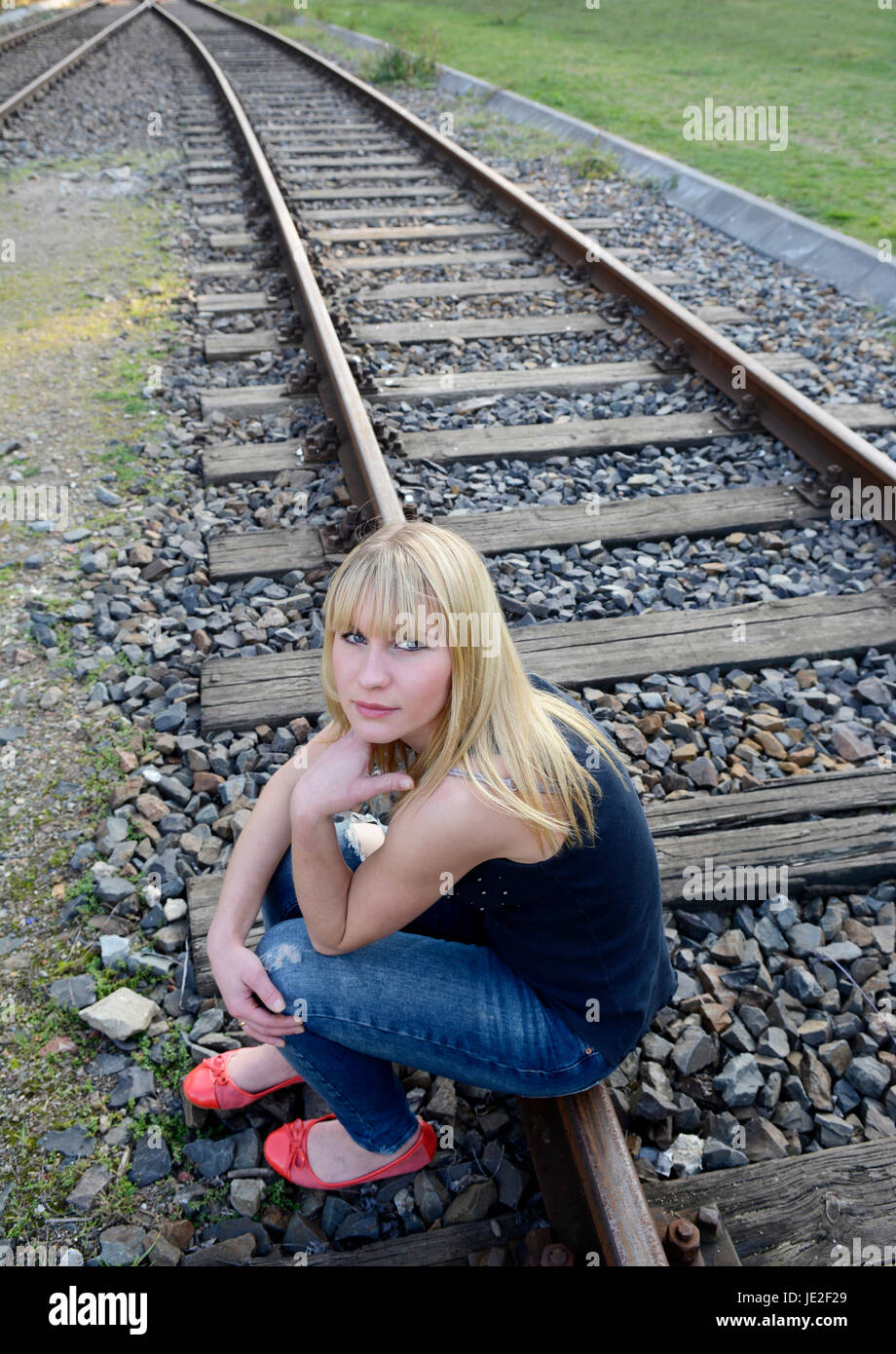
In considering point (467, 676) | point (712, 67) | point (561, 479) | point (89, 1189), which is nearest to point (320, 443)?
point (561, 479)

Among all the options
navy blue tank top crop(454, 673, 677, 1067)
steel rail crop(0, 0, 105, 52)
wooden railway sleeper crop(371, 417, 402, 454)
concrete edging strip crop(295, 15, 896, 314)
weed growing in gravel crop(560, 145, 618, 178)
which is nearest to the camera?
navy blue tank top crop(454, 673, 677, 1067)

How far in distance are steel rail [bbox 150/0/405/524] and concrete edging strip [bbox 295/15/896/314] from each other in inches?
133

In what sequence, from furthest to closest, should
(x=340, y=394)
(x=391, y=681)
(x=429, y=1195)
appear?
1. (x=340, y=394)
2. (x=429, y=1195)
3. (x=391, y=681)

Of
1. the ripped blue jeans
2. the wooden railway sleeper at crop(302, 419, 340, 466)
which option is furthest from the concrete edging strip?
the ripped blue jeans

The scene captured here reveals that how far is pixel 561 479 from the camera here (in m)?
4.23

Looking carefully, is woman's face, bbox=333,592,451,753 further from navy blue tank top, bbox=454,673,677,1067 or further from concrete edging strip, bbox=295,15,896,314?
concrete edging strip, bbox=295,15,896,314

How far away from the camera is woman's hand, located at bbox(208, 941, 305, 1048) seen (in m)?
1.88

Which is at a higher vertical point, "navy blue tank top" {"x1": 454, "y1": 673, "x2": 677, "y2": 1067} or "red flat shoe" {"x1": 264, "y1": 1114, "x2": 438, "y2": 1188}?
"navy blue tank top" {"x1": 454, "y1": 673, "x2": 677, "y2": 1067}


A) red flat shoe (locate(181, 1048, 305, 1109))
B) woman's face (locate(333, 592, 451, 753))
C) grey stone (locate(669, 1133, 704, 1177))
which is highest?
woman's face (locate(333, 592, 451, 753))

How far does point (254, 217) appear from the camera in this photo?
749 cm

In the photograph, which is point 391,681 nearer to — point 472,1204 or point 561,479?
point 472,1204

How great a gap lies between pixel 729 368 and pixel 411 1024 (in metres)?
3.99
